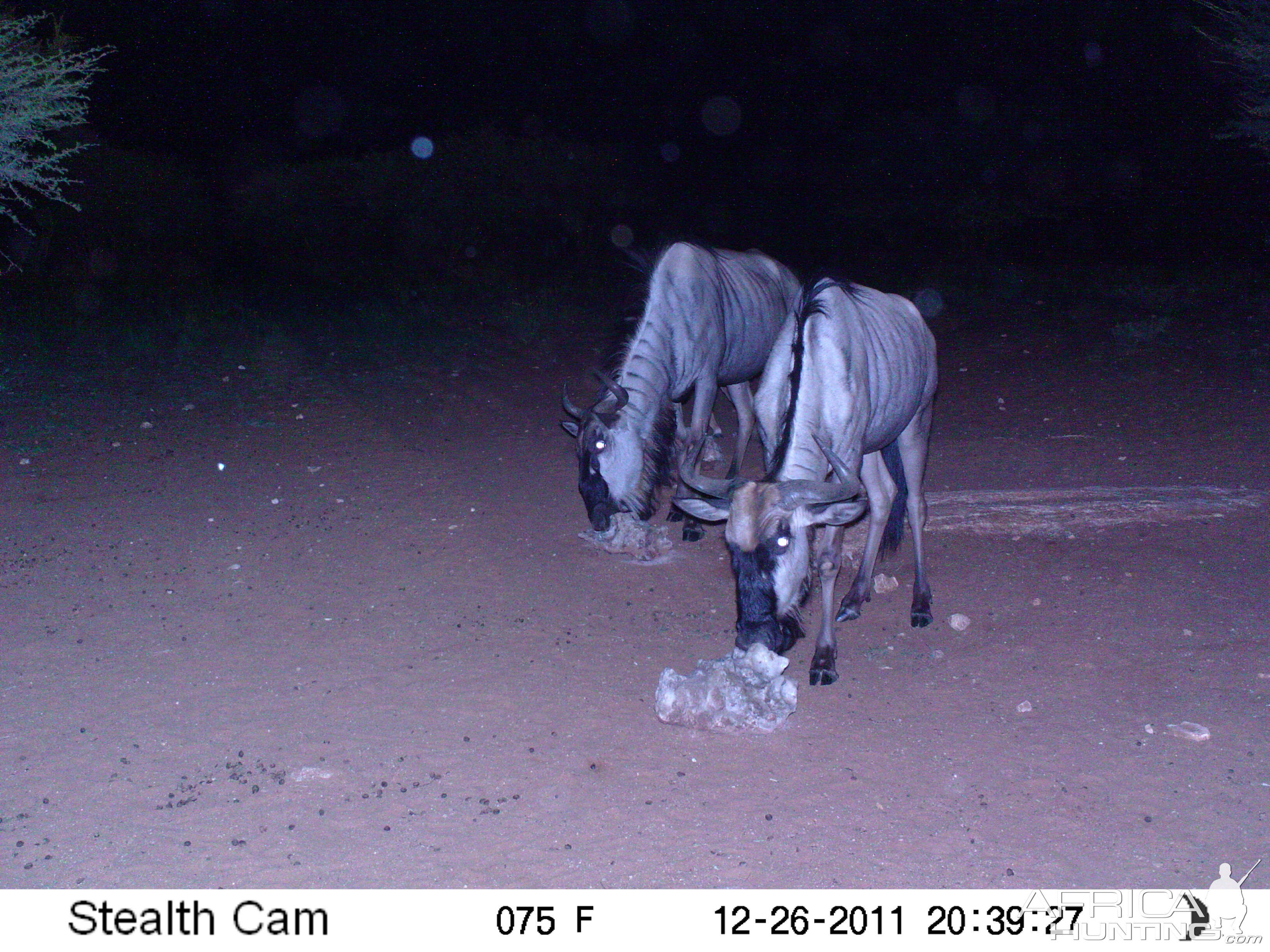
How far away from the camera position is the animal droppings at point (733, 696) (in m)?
4.43

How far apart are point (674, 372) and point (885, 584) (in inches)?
82.4

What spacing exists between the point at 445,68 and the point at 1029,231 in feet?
52.8

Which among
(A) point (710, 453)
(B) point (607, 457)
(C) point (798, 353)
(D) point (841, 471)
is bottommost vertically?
(A) point (710, 453)

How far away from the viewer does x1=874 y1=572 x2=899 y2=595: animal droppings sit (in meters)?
6.12

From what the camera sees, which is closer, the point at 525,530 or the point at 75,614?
the point at 75,614

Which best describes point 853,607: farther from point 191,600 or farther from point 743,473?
point 191,600

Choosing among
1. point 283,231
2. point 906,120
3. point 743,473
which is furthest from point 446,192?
point 743,473

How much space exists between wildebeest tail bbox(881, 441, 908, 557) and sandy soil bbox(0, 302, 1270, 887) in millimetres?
308

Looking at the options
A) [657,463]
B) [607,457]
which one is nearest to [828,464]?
[607,457]

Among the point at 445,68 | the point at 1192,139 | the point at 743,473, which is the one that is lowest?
the point at 743,473

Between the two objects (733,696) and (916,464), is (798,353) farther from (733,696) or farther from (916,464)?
(733,696)

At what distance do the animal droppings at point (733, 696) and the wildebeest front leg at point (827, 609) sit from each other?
504 millimetres

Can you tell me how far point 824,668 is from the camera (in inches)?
197

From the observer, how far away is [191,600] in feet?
18.7
